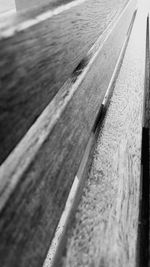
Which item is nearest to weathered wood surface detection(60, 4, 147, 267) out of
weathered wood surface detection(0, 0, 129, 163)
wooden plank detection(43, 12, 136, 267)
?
wooden plank detection(43, 12, 136, 267)

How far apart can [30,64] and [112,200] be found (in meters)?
0.42

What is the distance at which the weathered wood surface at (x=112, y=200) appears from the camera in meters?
0.52

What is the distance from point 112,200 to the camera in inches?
25.4

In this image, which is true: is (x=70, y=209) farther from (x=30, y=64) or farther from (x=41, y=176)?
(x=30, y=64)

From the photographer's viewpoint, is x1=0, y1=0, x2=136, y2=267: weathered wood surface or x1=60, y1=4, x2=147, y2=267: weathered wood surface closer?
x1=0, y1=0, x2=136, y2=267: weathered wood surface

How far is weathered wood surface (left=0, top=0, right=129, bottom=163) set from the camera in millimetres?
326

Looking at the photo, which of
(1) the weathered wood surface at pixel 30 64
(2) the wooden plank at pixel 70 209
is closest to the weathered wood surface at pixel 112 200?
(2) the wooden plank at pixel 70 209

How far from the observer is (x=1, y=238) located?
1.06 feet

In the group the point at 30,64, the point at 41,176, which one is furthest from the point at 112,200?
the point at 30,64

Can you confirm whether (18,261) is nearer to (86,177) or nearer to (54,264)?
(54,264)

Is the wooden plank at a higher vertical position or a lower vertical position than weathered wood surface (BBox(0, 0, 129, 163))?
lower

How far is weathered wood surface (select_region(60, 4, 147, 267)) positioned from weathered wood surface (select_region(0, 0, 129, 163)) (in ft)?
1.02

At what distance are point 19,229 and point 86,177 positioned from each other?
0.38m

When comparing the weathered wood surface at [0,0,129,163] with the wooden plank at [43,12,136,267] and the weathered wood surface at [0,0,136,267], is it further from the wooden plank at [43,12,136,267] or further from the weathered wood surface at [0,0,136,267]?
the wooden plank at [43,12,136,267]
